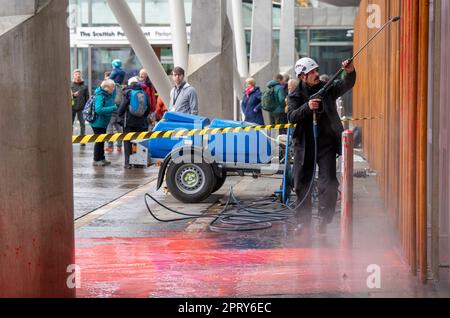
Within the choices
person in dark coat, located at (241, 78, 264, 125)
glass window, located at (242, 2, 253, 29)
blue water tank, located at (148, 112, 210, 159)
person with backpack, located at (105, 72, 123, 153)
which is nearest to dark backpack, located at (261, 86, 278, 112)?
person in dark coat, located at (241, 78, 264, 125)

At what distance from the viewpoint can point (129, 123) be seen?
1870 cm

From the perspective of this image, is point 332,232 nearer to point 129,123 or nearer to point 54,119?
point 54,119

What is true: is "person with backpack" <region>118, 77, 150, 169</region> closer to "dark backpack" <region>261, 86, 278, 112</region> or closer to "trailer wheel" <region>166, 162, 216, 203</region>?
"dark backpack" <region>261, 86, 278, 112</region>

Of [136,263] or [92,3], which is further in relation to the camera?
[92,3]

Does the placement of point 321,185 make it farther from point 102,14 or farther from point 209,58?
point 102,14

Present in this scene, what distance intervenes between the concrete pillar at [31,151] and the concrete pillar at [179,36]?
40.8 feet

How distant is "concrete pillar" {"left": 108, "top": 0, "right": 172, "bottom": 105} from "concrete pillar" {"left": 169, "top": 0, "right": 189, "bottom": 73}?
830mm

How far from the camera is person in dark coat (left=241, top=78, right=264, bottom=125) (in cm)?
2239

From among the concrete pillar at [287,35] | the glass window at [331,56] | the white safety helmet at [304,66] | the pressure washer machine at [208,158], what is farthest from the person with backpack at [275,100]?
the glass window at [331,56]

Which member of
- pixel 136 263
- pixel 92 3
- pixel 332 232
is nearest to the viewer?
pixel 136 263

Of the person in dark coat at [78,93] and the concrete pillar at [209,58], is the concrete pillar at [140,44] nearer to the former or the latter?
the concrete pillar at [209,58]

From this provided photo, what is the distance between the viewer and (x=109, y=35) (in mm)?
35812
